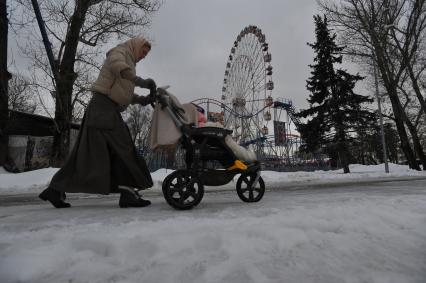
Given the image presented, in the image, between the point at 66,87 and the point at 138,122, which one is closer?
the point at 66,87

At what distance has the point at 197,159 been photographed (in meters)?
3.58

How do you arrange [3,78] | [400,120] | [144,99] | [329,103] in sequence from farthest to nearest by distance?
[329,103] < [400,120] < [3,78] < [144,99]

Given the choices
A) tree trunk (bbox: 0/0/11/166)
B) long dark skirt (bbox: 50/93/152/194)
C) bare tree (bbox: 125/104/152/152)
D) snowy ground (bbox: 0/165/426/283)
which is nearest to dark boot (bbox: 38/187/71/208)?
long dark skirt (bbox: 50/93/152/194)

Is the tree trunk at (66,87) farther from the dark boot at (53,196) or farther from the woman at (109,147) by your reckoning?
the woman at (109,147)

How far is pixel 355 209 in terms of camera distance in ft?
10.2

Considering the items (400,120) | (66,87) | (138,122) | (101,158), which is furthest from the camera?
(138,122)

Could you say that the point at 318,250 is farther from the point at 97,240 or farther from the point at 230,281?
the point at 97,240

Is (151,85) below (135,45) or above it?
below

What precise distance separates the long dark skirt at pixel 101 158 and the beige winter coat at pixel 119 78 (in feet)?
0.27

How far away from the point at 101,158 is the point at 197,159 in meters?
0.89

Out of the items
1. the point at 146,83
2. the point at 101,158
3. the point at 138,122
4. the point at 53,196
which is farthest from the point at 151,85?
the point at 138,122

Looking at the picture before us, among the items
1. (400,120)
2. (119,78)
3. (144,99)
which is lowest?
(144,99)

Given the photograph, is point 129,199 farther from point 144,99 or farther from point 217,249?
point 217,249

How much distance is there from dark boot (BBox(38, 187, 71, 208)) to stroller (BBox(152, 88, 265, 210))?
112 centimetres
